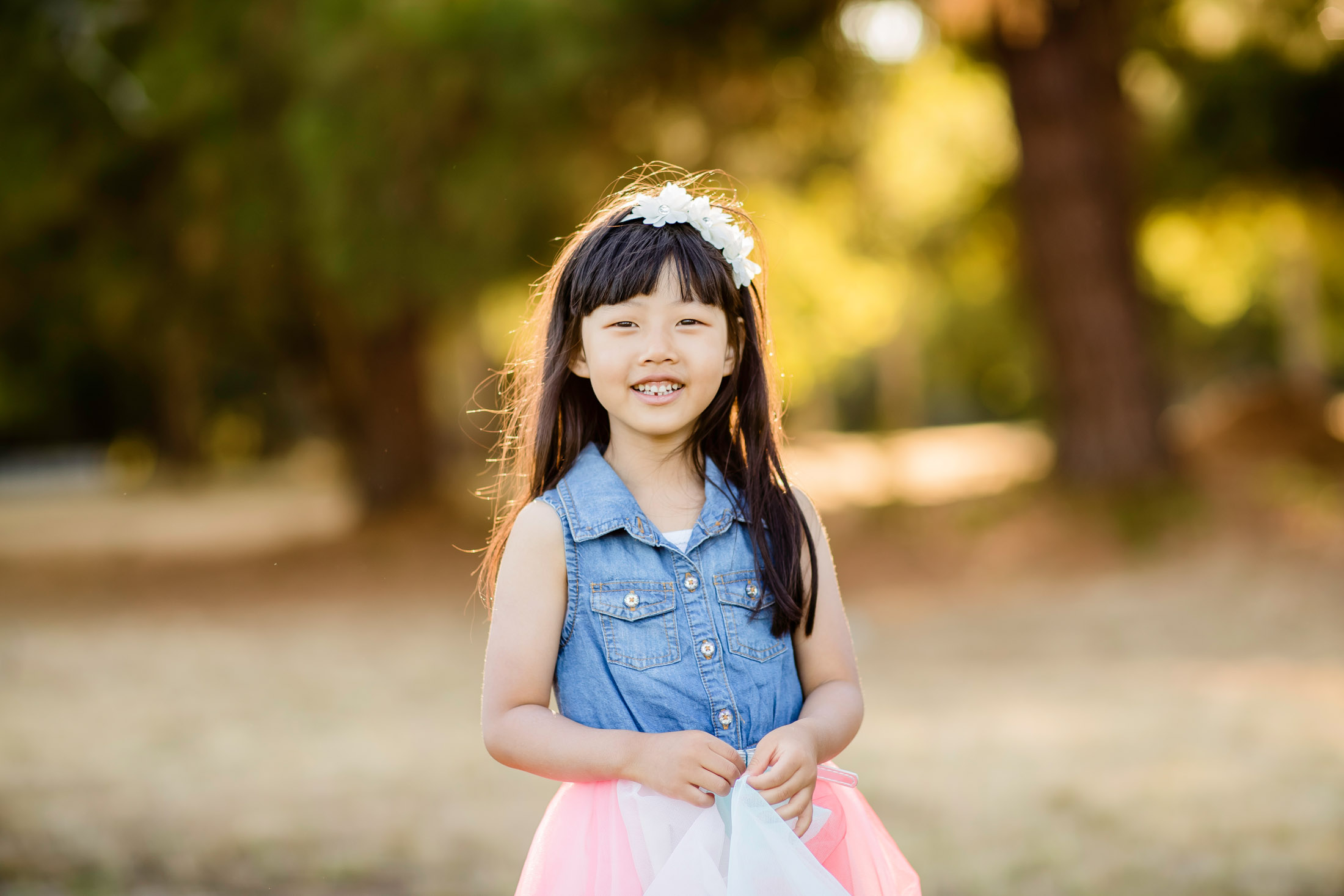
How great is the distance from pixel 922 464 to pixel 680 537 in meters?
18.4

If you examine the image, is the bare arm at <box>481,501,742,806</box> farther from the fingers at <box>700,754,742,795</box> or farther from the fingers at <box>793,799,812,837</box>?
the fingers at <box>793,799,812,837</box>

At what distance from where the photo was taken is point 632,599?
5.05ft

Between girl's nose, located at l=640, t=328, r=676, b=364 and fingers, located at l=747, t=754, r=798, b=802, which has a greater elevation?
girl's nose, located at l=640, t=328, r=676, b=364

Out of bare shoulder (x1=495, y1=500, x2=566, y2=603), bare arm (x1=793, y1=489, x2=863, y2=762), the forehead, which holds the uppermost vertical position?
the forehead

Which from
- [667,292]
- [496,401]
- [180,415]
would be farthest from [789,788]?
[180,415]

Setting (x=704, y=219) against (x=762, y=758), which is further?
(x=704, y=219)

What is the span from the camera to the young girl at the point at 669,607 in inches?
55.7

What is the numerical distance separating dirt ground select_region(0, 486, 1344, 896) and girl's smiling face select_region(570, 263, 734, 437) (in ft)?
7.22

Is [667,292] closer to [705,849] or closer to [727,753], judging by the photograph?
[727,753]

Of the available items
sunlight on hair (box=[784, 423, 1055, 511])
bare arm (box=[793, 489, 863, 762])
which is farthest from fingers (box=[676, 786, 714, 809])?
sunlight on hair (box=[784, 423, 1055, 511])

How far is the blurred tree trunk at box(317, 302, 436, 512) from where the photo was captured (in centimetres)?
1137

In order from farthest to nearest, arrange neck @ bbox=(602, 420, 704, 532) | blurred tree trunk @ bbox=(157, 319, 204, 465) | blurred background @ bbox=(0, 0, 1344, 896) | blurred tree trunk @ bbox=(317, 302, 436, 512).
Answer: blurred tree trunk @ bbox=(157, 319, 204, 465) → blurred tree trunk @ bbox=(317, 302, 436, 512) → blurred background @ bbox=(0, 0, 1344, 896) → neck @ bbox=(602, 420, 704, 532)

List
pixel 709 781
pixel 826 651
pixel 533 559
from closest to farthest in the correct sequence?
pixel 709 781 < pixel 533 559 < pixel 826 651

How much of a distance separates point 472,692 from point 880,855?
189 inches
